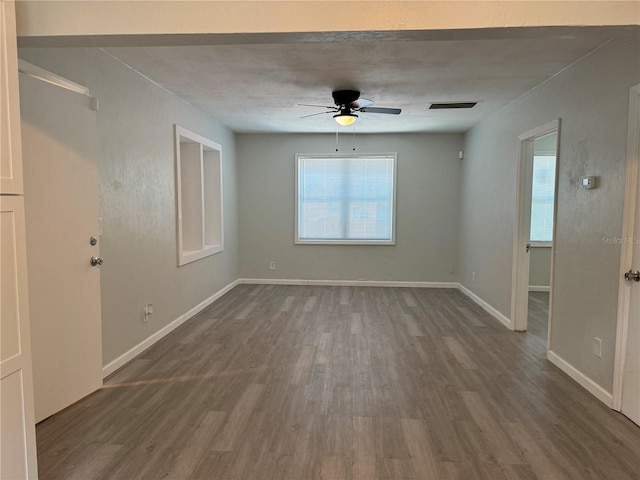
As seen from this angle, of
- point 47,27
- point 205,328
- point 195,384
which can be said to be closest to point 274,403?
point 195,384

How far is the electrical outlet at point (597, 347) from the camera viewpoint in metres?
2.84

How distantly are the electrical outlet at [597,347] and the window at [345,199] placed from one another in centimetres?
395

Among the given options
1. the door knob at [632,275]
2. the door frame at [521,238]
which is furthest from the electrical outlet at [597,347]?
the door frame at [521,238]

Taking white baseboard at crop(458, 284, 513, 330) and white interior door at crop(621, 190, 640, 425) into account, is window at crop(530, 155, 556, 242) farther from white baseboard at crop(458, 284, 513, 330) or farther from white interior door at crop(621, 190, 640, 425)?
white interior door at crop(621, 190, 640, 425)

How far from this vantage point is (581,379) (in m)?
3.03

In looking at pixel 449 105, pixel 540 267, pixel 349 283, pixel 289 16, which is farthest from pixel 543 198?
pixel 289 16

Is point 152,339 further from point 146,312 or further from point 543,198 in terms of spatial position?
point 543,198

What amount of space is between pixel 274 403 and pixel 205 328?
1.91 metres

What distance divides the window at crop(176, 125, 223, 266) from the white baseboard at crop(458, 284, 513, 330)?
3708 millimetres

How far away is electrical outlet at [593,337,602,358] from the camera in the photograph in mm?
2836

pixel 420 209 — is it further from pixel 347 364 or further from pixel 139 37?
pixel 139 37

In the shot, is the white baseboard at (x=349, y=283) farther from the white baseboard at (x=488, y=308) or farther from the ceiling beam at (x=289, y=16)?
the ceiling beam at (x=289, y=16)

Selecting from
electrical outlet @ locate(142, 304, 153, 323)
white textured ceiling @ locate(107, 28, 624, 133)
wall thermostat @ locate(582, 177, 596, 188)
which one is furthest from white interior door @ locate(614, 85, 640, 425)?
electrical outlet @ locate(142, 304, 153, 323)

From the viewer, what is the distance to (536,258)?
21.2 feet
